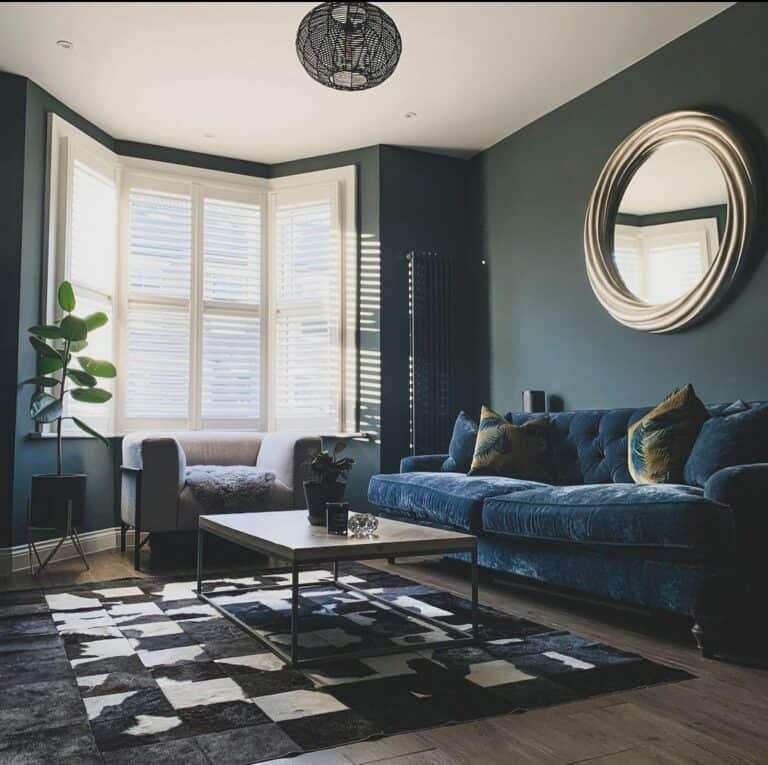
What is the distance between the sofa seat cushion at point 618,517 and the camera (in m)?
2.34

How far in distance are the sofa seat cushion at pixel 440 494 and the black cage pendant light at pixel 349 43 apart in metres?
1.87

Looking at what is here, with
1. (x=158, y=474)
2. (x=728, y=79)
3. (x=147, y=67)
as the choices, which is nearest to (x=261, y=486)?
(x=158, y=474)

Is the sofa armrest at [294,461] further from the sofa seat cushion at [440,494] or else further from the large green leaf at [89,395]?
→ the large green leaf at [89,395]

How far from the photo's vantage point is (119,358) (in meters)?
5.18

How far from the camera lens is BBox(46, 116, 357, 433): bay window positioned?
520 centimetres

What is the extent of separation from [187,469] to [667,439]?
267 cm

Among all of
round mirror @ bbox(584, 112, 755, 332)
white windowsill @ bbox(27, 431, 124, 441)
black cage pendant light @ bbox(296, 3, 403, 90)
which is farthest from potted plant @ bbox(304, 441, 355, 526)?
white windowsill @ bbox(27, 431, 124, 441)

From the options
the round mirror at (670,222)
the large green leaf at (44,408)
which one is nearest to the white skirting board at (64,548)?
the large green leaf at (44,408)

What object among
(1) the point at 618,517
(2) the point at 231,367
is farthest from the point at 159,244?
(1) the point at 618,517

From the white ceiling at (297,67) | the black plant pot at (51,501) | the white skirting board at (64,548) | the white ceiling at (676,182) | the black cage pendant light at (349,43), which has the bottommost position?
the white skirting board at (64,548)

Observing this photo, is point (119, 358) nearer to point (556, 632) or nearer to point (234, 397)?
point (234, 397)

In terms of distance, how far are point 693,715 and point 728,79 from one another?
2.90 meters

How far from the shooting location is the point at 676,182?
12.5 ft

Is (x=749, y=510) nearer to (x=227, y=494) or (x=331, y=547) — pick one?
(x=331, y=547)
